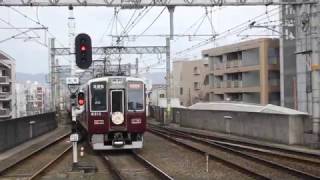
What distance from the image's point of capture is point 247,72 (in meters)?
64.9

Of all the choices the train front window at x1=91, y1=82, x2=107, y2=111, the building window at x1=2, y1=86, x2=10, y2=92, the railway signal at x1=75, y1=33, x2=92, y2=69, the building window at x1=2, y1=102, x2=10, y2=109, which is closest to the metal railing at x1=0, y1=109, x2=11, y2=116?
Result: the building window at x1=2, y1=102, x2=10, y2=109

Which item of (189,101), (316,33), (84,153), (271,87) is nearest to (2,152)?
(84,153)

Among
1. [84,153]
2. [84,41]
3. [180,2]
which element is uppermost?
[180,2]

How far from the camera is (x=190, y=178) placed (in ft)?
47.0

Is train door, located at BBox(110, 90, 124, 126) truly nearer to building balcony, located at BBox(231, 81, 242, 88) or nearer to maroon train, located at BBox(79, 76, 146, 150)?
maroon train, located at BBox(79, 76, 146, 150)

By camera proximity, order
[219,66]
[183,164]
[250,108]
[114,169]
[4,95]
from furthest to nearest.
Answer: [4,95], [219,66], [250,108], [183,164], [114,169]

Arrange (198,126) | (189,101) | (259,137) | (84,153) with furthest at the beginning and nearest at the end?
(189,101)
(198,126)
(259,137)
(84,153)

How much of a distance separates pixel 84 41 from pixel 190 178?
5386 millimetres

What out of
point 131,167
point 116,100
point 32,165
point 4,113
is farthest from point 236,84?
point 131,167

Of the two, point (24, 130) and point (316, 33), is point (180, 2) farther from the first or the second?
point (24, 130)

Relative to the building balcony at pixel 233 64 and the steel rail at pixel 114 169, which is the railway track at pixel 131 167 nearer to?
the steel rail at pixel 114 169

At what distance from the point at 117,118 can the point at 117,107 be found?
0.44 meters

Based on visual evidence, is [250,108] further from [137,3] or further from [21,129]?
[21,129]

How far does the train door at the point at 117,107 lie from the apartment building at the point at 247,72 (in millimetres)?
40177
